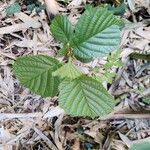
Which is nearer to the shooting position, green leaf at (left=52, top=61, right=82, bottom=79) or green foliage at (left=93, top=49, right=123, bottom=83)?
green leaf at (left=52, top=61, right=82, bottom=79)

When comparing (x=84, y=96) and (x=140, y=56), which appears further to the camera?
(x=140, y=56)

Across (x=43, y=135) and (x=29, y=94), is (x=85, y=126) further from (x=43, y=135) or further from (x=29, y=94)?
(x=29, y=94)

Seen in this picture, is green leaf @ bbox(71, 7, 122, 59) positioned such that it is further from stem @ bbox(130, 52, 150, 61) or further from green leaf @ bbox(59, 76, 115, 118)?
stem @ bbox(130, 52, 150, 61)

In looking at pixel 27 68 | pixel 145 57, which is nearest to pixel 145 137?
pixel 145 57

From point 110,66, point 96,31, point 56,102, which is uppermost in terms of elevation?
point 96,31

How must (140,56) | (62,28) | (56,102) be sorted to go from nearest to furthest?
(62,28), (56,102), (140,56)

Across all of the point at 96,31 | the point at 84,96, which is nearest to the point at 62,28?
the point at 96,31

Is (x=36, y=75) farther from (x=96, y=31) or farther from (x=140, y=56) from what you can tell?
(x=140, y=56)

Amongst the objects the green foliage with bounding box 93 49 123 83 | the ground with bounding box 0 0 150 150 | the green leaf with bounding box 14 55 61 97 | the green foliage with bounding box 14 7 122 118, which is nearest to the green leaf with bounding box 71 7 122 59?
the green foliage with bounding box 14 7 122 118
